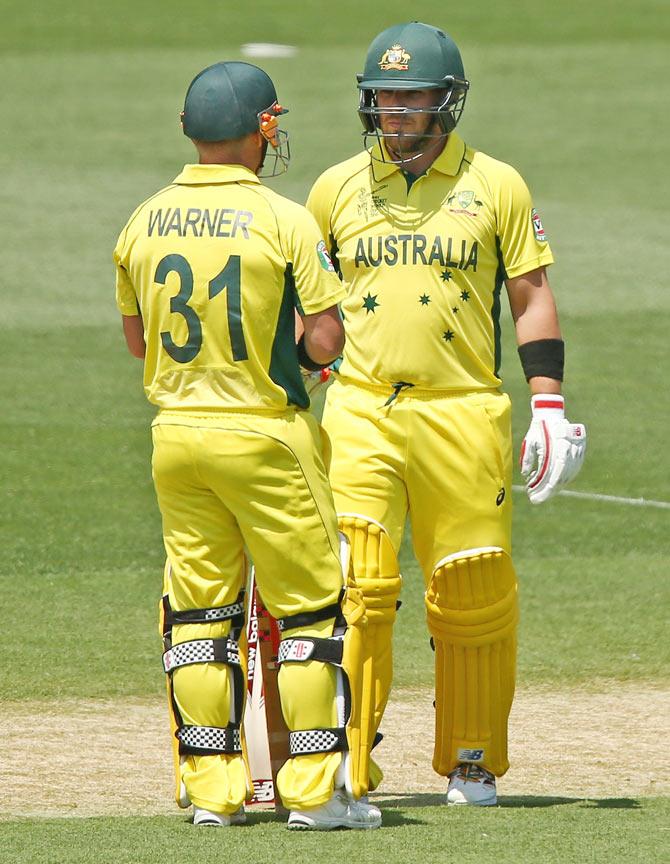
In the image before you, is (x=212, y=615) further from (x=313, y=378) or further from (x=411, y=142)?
(x=411, y=142)

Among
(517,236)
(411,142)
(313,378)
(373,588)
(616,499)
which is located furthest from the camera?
(616,499)

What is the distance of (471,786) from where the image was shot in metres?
5.81

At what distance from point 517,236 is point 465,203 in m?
0.19

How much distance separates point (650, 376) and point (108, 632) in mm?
6422

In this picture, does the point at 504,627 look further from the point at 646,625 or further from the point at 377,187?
the point at 646,625

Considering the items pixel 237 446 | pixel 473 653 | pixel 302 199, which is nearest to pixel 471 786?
pixel 473 653

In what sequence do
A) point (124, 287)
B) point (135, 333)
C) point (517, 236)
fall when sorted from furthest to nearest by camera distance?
point (517, 236)
point (135, 333)
point (124, 287)

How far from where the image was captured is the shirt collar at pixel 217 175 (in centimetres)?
506

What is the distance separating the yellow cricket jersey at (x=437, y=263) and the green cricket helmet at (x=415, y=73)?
0.12 metres

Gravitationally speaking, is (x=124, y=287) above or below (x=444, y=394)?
above

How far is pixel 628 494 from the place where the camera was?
35.0 feet

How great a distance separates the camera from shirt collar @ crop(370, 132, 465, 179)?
5.82 m

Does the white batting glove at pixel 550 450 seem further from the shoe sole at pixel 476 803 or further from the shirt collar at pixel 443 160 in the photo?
the shoe sole at pixel 476 803

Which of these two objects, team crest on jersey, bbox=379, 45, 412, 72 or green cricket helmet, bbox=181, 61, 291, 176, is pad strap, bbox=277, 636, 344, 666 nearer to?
green cricket helmet, bbox=181, 61, 291, 176
